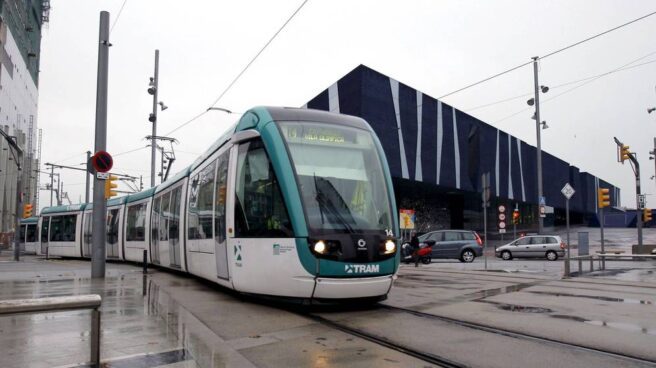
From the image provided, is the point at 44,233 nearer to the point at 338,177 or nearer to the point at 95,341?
the point at 338,177

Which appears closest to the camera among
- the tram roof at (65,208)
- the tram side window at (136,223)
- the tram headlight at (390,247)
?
the tram headlight at (390,247)

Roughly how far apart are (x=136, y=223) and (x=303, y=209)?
14786 millimetres

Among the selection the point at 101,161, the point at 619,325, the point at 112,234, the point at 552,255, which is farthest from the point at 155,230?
the point at 552,255

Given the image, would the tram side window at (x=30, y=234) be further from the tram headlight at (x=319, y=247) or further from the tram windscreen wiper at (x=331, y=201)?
the tram headlight at (x=319, y=247)

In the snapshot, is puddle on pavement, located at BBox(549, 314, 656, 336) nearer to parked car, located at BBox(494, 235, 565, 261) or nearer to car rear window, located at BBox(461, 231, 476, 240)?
car rear window, located at BBox(461, 231, 476, 240)

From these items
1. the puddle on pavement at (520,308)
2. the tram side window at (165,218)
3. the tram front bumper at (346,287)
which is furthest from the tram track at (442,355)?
the tram side window at (165,218)

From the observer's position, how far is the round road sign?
13.4 m

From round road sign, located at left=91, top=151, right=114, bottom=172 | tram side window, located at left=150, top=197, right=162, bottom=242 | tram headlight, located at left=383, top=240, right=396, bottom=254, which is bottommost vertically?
tram headlight, located at left=383, top=240, right=396, bottom=254

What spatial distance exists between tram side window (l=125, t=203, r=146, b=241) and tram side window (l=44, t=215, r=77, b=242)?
22.8ft

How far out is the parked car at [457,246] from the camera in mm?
25078

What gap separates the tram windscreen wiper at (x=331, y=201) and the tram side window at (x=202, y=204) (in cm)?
332

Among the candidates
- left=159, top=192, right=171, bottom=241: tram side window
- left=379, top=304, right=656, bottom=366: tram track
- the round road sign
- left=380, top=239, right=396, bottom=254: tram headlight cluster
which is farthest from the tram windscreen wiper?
left=159, top=192, right=171, bottom=241: tram side window

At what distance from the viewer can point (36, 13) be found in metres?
77.4

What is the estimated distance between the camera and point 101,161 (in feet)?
44.3
